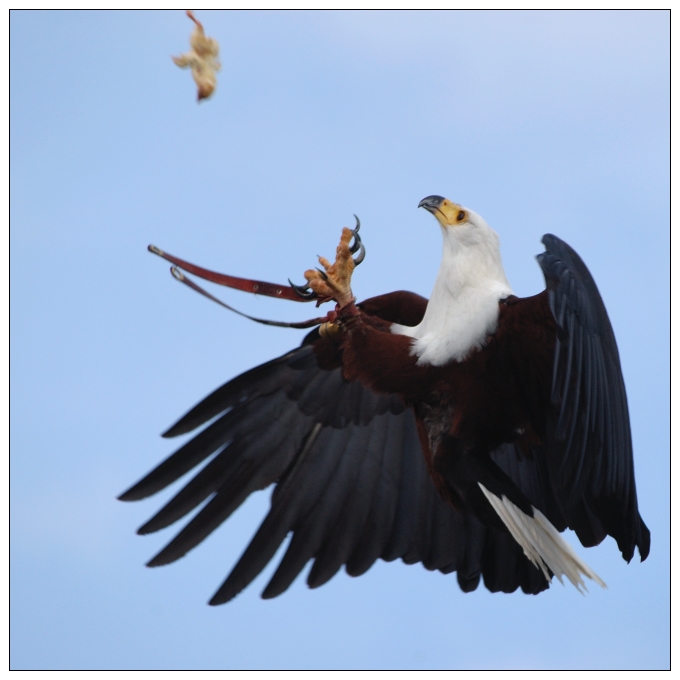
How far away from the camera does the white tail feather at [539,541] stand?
498cm

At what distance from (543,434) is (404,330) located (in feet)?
2.73

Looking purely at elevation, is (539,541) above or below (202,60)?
below

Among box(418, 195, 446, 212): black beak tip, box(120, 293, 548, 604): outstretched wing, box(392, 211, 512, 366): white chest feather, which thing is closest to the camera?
box(392, 211, 512, 366): white chest feather

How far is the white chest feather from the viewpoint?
4.95 m

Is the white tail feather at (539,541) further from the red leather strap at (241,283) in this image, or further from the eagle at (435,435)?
the red leather strap at (241,283)

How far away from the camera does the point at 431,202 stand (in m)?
5.33

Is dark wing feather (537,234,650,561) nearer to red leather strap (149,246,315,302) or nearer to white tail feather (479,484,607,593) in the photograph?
white tail feather (479,484,607,593)

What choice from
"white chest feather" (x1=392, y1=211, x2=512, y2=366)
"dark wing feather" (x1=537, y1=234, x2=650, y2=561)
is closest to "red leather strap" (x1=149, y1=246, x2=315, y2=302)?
"white chest feather" (x1=392, y1=211, x2=512, y2=366)

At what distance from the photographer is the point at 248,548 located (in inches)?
224

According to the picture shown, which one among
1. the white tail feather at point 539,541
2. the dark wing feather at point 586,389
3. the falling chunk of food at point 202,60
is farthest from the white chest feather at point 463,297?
the falling chunk of food at point 202,60

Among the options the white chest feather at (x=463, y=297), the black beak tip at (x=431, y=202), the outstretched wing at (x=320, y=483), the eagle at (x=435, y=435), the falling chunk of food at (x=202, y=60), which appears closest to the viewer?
the falling chunk of food at (x=202, y=60)

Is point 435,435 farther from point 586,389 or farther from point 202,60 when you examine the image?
point 202,60

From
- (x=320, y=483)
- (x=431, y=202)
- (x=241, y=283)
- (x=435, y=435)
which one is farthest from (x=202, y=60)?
(x=320, y=483)

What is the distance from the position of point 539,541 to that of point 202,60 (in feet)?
8.51
